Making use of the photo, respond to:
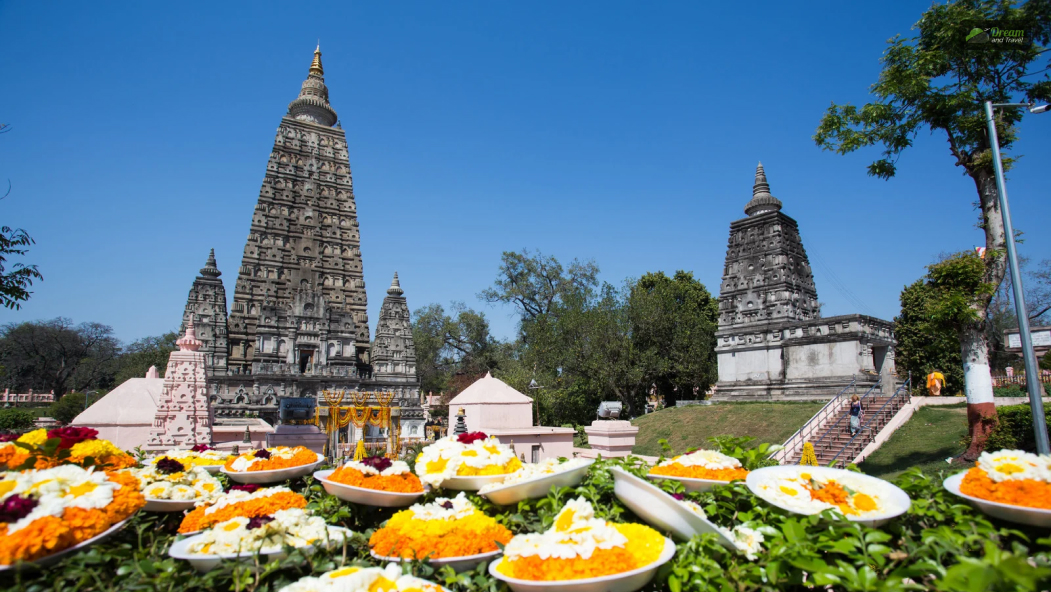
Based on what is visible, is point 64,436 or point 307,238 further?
point 307,238

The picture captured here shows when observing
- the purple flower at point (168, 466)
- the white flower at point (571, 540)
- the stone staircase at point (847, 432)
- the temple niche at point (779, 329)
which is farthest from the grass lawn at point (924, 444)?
the purple flower at point (168, 466)

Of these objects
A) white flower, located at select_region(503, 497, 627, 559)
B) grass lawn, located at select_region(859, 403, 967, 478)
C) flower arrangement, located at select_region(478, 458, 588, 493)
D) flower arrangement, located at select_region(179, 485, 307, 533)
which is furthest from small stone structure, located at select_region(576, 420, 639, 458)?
white flower, located at select_region(503, 497, 627, 559)

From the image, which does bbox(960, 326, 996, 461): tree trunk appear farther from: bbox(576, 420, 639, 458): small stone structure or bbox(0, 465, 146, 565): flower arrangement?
bbox(0, 465, 146, 565): flower arrangement

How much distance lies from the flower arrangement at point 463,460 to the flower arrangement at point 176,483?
1.64 metres

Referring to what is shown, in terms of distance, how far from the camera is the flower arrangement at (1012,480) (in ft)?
10.1

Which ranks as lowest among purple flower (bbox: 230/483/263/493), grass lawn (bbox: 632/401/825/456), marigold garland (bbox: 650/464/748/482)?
grass lawn (bbox: 632/401/825/456)

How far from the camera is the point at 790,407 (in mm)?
23188

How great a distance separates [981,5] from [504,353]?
47.9m

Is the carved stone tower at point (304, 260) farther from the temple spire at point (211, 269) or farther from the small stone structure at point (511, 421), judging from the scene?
the small stone structure at point (511, 421)

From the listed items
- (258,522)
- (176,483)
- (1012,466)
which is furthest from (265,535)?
(1012,466)

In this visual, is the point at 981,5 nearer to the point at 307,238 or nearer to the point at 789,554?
the point at 789,554

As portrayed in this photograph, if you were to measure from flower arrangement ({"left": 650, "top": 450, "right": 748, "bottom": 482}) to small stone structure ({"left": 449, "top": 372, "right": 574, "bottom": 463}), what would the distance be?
7.80 metres

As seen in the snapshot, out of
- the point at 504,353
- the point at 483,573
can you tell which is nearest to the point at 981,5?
the point at 483,573

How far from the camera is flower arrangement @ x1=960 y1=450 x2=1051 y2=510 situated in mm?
3088
